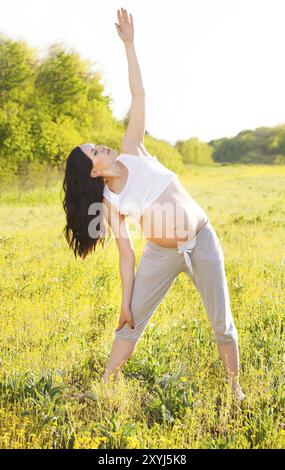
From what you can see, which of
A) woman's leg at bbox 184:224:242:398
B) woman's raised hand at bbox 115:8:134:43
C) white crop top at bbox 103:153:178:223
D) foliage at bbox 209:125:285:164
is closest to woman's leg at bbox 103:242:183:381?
woman's leg at bbox 184:224:242:398

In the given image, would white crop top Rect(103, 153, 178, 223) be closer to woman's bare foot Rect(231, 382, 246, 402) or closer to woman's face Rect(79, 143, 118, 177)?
woman's face Rect(79, 143, 118, 177)

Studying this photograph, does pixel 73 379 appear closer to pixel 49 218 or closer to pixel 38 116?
pixel 49 218

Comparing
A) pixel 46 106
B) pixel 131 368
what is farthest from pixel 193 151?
pixel 131 368

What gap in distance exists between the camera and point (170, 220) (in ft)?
12.8

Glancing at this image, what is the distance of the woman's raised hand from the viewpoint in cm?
407

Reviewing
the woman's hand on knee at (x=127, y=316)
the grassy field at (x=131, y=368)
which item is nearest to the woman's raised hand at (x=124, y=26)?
the woman's hand on knee at (x=127, y=316)

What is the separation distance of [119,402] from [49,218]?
1216cm

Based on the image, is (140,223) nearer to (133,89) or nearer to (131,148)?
(131,148)

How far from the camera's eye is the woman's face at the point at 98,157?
12.7 ft

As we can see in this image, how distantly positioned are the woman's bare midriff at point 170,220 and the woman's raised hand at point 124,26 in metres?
0.98

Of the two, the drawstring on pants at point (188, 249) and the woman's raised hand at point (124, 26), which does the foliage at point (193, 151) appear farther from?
the drawstring on pants at point (188, 249)

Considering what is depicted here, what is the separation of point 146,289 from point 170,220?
484mm
